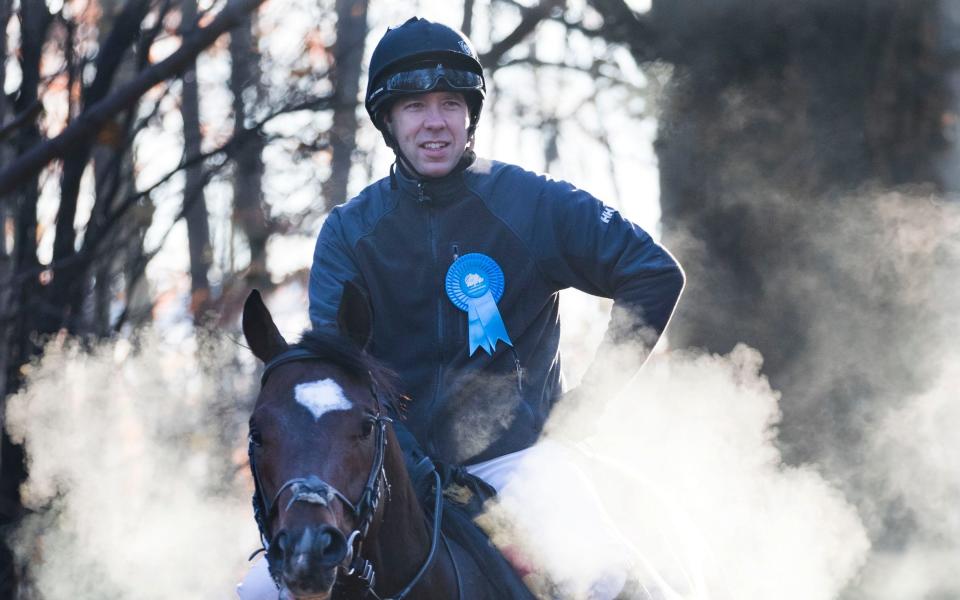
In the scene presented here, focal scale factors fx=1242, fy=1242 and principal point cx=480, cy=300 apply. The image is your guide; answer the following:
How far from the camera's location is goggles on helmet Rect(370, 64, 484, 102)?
485 centimetres

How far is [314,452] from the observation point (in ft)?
10.7

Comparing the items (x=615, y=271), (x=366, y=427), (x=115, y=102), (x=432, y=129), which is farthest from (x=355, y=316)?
(x=115, y=102)

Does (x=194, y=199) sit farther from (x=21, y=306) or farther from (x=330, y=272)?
(x=330, y=272)

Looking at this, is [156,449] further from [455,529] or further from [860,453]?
[455,529]

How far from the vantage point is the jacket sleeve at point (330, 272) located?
4.57m

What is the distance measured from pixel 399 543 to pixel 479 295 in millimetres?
1165

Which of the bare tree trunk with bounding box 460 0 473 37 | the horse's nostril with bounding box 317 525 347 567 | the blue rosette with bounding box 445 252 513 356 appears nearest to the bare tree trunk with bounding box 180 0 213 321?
the blue rosette with bounding box 445 252 513 356

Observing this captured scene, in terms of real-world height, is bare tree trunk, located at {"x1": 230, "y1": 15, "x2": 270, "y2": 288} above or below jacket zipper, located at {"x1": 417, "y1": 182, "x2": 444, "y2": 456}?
above

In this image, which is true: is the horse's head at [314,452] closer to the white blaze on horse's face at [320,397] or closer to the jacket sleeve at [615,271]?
the white blaze on horse's face at [320,397]

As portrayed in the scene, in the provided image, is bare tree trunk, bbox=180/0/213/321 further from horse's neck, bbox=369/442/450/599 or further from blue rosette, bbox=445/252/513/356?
horse's neck, bbox=369/442/450/599

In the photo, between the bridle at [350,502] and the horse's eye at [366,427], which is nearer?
the bridle at [350,502]

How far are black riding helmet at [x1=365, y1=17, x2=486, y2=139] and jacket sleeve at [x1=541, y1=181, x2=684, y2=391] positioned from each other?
1.88ft

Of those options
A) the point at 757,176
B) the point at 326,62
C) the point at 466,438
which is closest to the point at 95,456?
the point at 326,62

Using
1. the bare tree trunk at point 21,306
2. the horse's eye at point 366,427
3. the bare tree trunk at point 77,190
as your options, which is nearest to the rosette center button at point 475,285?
the horse's eye at point 366,427
